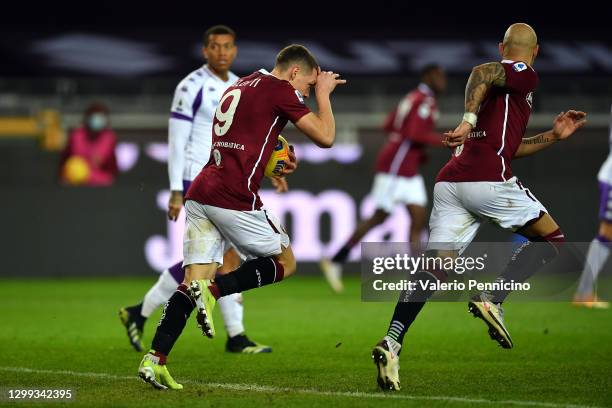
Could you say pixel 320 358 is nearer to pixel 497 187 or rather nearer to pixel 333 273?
pixel 497 187

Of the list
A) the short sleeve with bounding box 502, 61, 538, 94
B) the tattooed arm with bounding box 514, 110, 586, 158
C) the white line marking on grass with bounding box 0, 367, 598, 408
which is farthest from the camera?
the tattooed arm with bounding box 514, 110, 586, 158

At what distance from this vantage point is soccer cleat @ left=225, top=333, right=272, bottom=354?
891cm

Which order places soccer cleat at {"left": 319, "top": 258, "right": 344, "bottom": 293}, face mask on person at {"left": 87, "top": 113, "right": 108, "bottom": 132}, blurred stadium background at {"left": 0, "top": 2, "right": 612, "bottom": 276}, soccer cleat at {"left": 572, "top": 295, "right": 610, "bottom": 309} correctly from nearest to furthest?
soccer cleat at {"left": 572, "top": 295, "right": 610, "bottom": 309}
soccer cleat at {"left": 319, "top": 258, "right": 344, "bottom": 293}
blurred stadium background at {"left": 0, "top": 2, "right": 612, "bottom": 276}
face mask on person at {"left": 87, "top": 113, "right": 108, "bottom": 132}

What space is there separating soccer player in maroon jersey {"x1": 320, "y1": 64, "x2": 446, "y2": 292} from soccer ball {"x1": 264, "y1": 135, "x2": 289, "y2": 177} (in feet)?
24.3

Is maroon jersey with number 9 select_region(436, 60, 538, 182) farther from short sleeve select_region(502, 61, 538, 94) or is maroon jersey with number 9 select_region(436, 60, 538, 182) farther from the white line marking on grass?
the white line marking on grass

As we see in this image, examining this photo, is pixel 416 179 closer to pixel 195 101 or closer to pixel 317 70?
pixel 195 101

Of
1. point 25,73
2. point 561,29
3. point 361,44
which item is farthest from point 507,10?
point 25,73

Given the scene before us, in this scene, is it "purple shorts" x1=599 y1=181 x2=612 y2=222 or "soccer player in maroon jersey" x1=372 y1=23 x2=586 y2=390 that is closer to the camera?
"soccer player in maroon jersey" x1=372 y1=23 x2=586 y2=390

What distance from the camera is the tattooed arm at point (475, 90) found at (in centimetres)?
674

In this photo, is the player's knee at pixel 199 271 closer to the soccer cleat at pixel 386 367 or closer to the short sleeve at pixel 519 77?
the soccer cleat at pixel 386 367

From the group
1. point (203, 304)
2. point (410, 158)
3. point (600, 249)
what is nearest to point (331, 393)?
point (203, 304)

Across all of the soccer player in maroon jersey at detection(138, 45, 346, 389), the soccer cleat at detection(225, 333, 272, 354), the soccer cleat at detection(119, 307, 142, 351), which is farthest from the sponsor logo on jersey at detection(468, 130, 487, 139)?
the soccer cleat at detection(119, 307, 142, 351)

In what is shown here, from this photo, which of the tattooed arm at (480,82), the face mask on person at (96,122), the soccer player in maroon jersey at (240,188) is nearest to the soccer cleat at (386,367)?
the soccer player in maroon jersey at (240,188)

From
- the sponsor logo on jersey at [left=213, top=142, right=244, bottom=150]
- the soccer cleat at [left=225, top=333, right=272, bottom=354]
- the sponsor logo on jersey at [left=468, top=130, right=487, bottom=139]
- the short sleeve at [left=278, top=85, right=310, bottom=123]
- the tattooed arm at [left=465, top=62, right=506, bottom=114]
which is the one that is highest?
the tattooed arm at [left=465, top=62, right=506, bottom=114]
